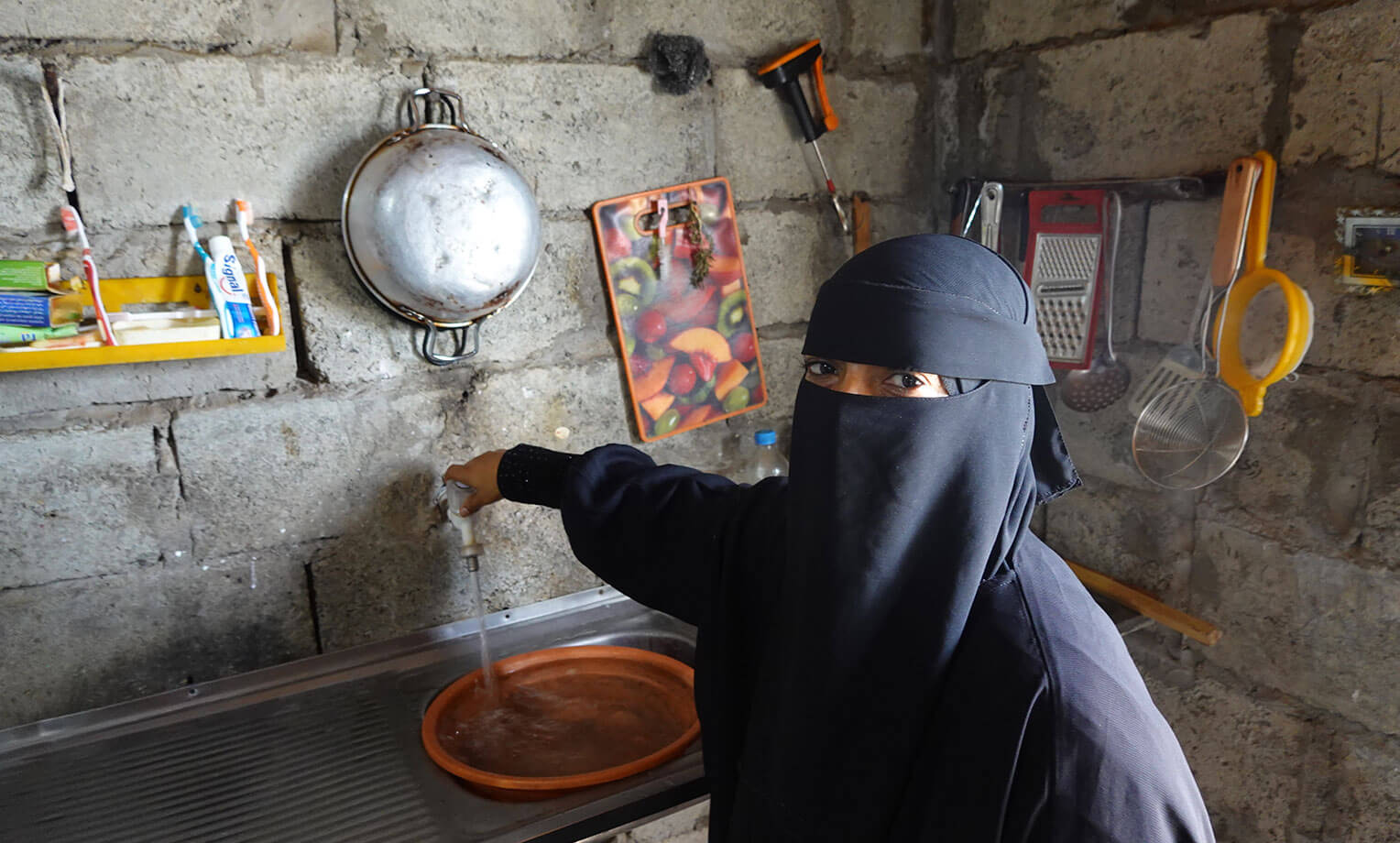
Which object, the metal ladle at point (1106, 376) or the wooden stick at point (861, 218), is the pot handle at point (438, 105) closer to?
the wooden stick at point (861, 218)

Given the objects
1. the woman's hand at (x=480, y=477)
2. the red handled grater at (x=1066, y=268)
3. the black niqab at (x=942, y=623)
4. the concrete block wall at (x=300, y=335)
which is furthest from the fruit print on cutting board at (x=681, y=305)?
the black niqab at (x=942, y=623)

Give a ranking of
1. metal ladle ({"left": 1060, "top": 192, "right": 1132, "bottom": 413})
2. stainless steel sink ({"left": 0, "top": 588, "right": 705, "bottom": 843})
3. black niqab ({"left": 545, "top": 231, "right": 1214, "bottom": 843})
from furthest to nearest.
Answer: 1. metal ladle ({"left": 1060, "top": 192, "right": 1132, "bottom": 413})
2. stainless steel sink ({"left": 0, "top": 588, "right": 705, "bottom": 843})
3. black niqab ({"left": 545, "top": 231, "right": 1214, "bottom": 843})

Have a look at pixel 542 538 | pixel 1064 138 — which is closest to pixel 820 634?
pixel 542 538

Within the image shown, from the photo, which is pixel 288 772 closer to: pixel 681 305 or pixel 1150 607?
pixel 681 305

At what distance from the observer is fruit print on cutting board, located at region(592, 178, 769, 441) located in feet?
5.38

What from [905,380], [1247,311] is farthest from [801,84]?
[905,380]

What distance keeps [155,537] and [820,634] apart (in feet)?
3.32

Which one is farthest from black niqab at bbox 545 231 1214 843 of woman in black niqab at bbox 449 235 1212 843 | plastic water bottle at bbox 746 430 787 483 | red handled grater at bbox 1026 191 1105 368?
plastic water bottle at bbox 746 430 787 483

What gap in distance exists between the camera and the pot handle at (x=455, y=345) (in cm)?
148

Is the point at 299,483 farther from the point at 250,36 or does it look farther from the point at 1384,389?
the point at 1384,389

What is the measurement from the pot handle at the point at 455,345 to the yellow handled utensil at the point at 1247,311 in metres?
1.17

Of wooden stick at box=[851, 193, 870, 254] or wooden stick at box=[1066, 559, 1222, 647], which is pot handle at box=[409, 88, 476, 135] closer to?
wooden stick at box=[851, 193, 870, 254]

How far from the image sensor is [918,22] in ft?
6.04

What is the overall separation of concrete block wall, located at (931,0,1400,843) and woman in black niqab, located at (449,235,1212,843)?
59cm
